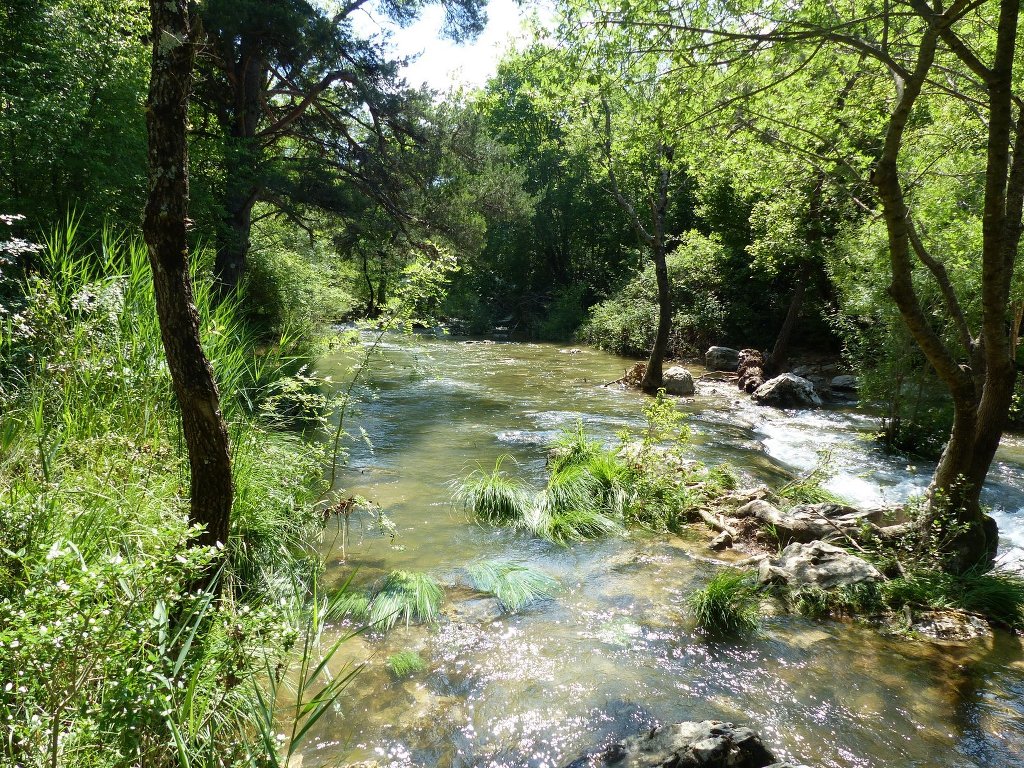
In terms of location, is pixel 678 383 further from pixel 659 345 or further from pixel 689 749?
pixel 689 749

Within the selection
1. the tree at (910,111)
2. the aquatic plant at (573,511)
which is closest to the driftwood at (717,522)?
the aquatic plant at (573,511)

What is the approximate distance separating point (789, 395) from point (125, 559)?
13272 mm

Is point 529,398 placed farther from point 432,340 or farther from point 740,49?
point 432,340

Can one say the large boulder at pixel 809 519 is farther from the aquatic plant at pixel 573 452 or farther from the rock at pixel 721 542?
the aquatic plant at pixel 573 452

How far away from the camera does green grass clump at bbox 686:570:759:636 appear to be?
4219 millimetres

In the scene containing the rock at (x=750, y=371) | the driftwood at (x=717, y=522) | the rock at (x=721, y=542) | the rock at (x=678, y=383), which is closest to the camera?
the rock at (x=721, y=542)

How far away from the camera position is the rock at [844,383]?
14.6 metres

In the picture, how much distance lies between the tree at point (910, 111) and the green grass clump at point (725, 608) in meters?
1.84

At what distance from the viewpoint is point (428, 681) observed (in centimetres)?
354

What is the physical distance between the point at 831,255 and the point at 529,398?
7.58 metres

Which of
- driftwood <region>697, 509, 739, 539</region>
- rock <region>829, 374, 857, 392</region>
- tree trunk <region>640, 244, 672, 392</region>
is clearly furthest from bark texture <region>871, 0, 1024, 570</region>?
rock <region>829, 374, 857, 392</region>

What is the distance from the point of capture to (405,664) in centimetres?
366

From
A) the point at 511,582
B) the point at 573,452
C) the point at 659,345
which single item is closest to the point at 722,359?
the point at 659,345

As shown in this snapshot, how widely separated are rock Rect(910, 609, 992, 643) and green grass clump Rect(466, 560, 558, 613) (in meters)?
2.73
